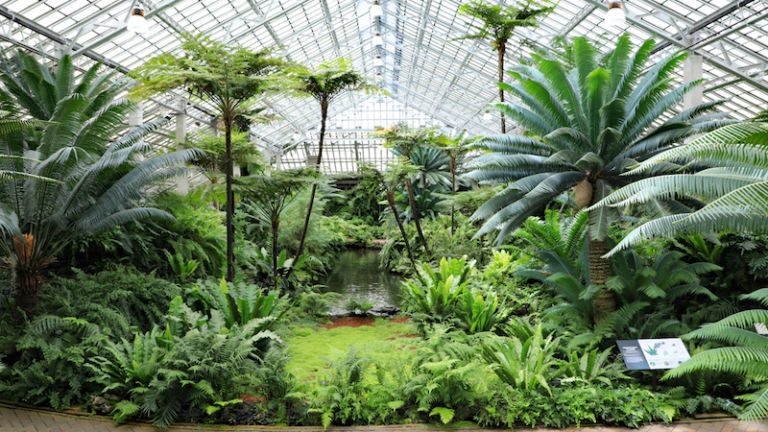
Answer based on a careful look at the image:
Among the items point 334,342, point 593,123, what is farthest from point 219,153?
point 593,123

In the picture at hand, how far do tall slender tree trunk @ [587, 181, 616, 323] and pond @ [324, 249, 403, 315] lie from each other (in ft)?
14.5

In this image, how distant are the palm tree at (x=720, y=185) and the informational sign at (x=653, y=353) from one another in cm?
125

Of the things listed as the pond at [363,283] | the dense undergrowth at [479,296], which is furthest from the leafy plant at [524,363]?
the pond at [363,283]

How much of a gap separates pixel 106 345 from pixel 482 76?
2121cm

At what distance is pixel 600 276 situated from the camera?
5949 mm

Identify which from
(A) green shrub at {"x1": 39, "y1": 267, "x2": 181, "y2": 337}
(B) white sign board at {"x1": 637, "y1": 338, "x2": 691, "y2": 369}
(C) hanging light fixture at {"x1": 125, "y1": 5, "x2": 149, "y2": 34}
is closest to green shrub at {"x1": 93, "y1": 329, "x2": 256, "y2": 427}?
(A) green shrub at {"x1": 39, "y1": 267, "x2": 181, "y2": 337}

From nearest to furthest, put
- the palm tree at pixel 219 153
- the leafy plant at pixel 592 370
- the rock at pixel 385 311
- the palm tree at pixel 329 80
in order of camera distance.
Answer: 1. the leafy plant at pixel 592 370
2. the palm tree at pixel 329 80
3. the rock at pixel 385 311
4. the palm tree at pixel 219 153

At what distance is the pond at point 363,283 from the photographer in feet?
34.5

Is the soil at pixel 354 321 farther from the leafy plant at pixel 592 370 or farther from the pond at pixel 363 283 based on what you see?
the leafy plant at pixel 592 370

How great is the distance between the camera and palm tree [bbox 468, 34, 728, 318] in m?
5.59

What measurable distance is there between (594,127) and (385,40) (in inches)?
842

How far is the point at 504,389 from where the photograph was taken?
471 centimetres

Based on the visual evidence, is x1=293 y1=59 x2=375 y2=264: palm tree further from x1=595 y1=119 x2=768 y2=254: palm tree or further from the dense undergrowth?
x1=595 y1=119 x2=768 y2=254: palm tree

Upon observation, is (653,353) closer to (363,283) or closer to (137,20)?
(137,20)
